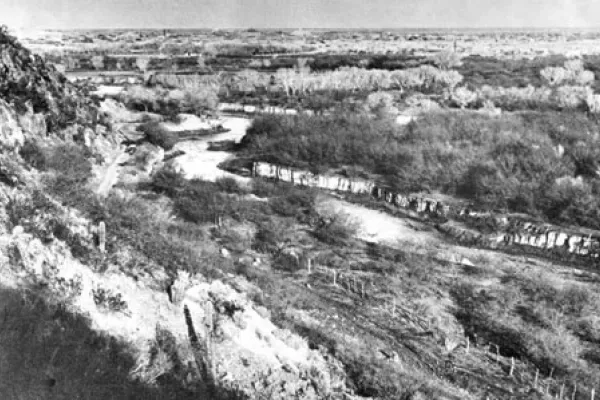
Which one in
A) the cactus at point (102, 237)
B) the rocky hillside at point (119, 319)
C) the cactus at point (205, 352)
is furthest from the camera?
the cactus at point (102, 237)

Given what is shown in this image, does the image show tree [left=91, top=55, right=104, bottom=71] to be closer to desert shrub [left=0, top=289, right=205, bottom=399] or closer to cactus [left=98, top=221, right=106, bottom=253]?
cactus [left=98, top=221, right=106, bottom=253]

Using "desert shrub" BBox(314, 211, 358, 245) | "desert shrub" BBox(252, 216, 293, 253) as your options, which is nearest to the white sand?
"desert shrub" BBox(252, 216, 293, 253)

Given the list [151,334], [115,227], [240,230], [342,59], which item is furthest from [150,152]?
[342,59]

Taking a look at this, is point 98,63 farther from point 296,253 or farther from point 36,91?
point 296,253

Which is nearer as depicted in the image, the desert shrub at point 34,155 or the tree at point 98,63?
the desert shrub at point 34,155

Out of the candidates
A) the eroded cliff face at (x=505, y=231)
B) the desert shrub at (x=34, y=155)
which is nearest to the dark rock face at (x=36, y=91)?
the desert shrub at (x=34, y=155)

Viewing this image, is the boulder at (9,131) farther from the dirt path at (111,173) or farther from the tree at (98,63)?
the tree at (98,63)
